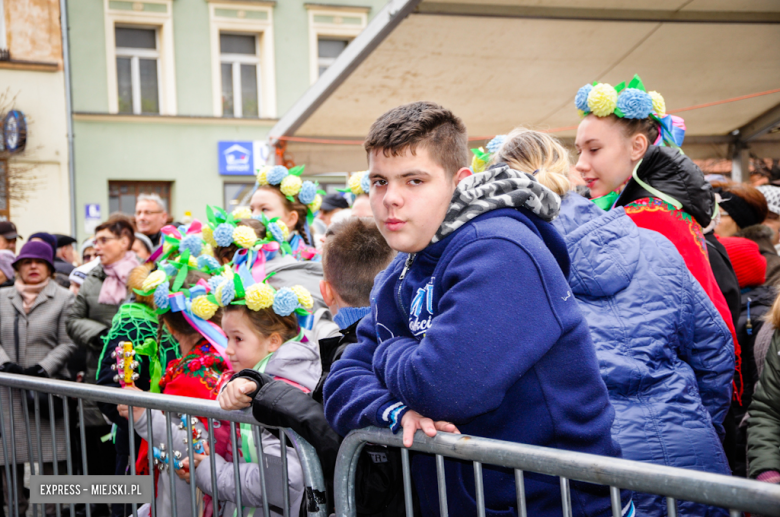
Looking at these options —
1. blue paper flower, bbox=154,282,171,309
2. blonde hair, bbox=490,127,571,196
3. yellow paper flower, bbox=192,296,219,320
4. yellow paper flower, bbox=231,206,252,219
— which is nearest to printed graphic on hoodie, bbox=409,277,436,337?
blonde hair, bbox=490,127,571,196

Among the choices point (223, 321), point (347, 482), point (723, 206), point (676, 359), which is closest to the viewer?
point (347, 482)

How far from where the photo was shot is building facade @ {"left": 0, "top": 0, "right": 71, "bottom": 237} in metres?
15.9

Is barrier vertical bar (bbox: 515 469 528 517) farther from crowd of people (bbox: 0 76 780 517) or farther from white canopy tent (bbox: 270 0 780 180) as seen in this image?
white canopy tent (bbox: 270 0 780 180)

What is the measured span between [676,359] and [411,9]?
4.03 m

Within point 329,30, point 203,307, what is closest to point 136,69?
point 329,30

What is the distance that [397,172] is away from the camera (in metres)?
1.54

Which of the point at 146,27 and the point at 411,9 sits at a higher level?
the point at 146,27

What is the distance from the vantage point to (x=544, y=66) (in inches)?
256

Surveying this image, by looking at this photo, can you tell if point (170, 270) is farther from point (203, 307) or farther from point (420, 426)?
point (420, 426)

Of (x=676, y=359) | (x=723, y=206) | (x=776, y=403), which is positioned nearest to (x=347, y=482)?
(x=676, y=359)

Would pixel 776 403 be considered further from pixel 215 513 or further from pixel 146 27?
pixel 146 27

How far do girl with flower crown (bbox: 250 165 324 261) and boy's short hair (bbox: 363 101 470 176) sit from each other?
2813 mm

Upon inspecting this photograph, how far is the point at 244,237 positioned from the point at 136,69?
14.9m

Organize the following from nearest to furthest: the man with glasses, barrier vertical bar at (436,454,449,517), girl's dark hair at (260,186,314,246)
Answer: barrier vertical bar at (436,454,449,517), girl's dark hair at (260,186,314,246), the man with glasses
